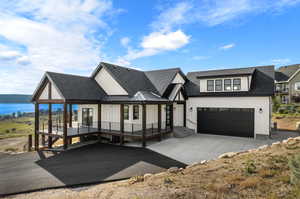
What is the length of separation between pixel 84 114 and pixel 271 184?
14.6 m

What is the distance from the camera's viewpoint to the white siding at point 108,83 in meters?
14.4

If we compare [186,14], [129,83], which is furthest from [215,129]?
[186,14]

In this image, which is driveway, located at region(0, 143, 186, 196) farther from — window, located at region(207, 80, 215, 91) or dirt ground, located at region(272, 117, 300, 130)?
dirt ground, located at region(272, 117, 300, 130)

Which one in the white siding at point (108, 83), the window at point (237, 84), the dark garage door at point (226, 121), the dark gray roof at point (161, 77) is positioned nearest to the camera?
the white siding at point (108, 83)

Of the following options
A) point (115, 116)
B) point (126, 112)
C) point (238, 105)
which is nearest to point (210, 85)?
point (238, 105)

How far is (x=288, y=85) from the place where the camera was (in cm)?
3247

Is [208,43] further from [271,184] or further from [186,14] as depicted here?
[271,184]

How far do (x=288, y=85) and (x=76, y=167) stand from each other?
40.5 m

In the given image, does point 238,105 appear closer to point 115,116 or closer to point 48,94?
point 115,116

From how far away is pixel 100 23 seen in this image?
1337cm

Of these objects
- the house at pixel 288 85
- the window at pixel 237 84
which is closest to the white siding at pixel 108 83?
the window at pixel 237 84

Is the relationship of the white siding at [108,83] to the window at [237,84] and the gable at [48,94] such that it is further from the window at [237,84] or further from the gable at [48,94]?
the window at [237,84]

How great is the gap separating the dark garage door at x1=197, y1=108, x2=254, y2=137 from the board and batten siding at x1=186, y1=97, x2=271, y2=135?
14.8 inches

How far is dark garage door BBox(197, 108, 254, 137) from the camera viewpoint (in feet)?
47.7
